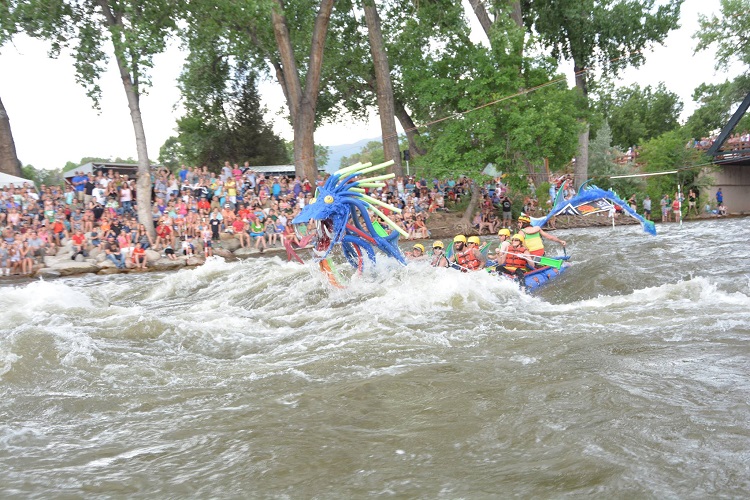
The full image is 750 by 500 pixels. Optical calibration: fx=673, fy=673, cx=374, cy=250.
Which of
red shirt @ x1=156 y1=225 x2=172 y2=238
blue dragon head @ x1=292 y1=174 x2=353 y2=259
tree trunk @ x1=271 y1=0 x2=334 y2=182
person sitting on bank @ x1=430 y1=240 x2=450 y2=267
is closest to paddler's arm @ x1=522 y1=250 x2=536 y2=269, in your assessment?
person sitting on bank @ x1=430 y1=240 x2=450 y2=267

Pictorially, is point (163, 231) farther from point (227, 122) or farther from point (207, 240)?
point (227, 122)

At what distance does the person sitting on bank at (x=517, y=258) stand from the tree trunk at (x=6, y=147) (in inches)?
837

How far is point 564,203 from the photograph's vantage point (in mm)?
14836

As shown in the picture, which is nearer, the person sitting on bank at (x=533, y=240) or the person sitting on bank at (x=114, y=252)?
the person sitting on bank at (x=533, y=240)

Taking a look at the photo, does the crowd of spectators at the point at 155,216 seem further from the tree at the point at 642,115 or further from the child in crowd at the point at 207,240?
the tree at the point at 642,115

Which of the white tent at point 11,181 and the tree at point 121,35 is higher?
the tree at point 121,35

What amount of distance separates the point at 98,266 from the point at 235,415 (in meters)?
14.0

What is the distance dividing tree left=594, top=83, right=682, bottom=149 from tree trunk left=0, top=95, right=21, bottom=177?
126 ft

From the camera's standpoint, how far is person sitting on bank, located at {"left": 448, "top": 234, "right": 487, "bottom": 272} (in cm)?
1234

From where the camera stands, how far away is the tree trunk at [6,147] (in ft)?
83.7

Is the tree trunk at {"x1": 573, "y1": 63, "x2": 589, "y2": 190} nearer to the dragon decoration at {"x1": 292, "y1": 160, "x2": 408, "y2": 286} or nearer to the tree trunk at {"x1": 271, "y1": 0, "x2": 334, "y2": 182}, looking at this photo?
the tree trunk at {"x1": 271, "y1": 0, "x2": 334, "y2": 182}

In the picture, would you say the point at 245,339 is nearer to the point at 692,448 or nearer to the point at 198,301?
the point at 198,301

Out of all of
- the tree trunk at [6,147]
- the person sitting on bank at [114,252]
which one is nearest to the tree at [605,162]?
the person sitting on bank at [114,252]

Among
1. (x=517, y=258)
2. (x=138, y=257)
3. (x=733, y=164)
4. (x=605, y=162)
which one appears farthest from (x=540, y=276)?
(x=733, y=164)
